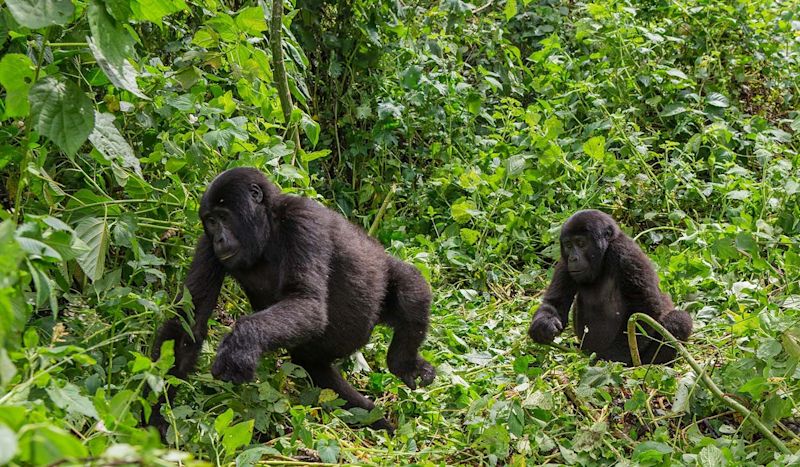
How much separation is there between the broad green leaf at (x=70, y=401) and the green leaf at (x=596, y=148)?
477cm

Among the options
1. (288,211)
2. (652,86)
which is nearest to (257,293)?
(288,211)

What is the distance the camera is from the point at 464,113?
7633 mm

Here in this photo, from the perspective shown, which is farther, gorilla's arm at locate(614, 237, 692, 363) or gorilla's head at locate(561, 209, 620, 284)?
gorilla's head at locate(561, 209, 620, 284)

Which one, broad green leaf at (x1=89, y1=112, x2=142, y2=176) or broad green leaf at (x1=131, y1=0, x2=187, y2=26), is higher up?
broad green leaf at (x1=131, y1=0, x2=187, y2=26)

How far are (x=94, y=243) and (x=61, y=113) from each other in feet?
3.05

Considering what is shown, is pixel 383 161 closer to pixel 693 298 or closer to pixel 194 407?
pixel 693 298

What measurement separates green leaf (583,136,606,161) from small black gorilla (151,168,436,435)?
82.5 inches

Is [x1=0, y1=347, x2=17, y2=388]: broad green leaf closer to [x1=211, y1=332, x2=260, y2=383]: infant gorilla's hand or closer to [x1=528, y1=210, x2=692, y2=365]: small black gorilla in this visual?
[x1=211, y1=332, x2=260, y2=383]: infant gorilla's hand

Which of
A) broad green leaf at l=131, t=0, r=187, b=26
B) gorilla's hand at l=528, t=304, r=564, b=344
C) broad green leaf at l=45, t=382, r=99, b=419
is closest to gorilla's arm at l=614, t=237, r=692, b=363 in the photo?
gorilla's hand at l=528, t=304, r=564, b=344

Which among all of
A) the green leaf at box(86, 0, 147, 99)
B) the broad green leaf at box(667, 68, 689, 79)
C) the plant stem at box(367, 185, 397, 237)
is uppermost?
the green leaf at box(86, 0, 147, 99)

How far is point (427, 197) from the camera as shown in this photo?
7340mm

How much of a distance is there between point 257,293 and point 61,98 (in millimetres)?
1833

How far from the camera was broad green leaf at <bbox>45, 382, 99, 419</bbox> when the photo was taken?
2617 millimetres

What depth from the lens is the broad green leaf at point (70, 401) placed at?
8.59ft
